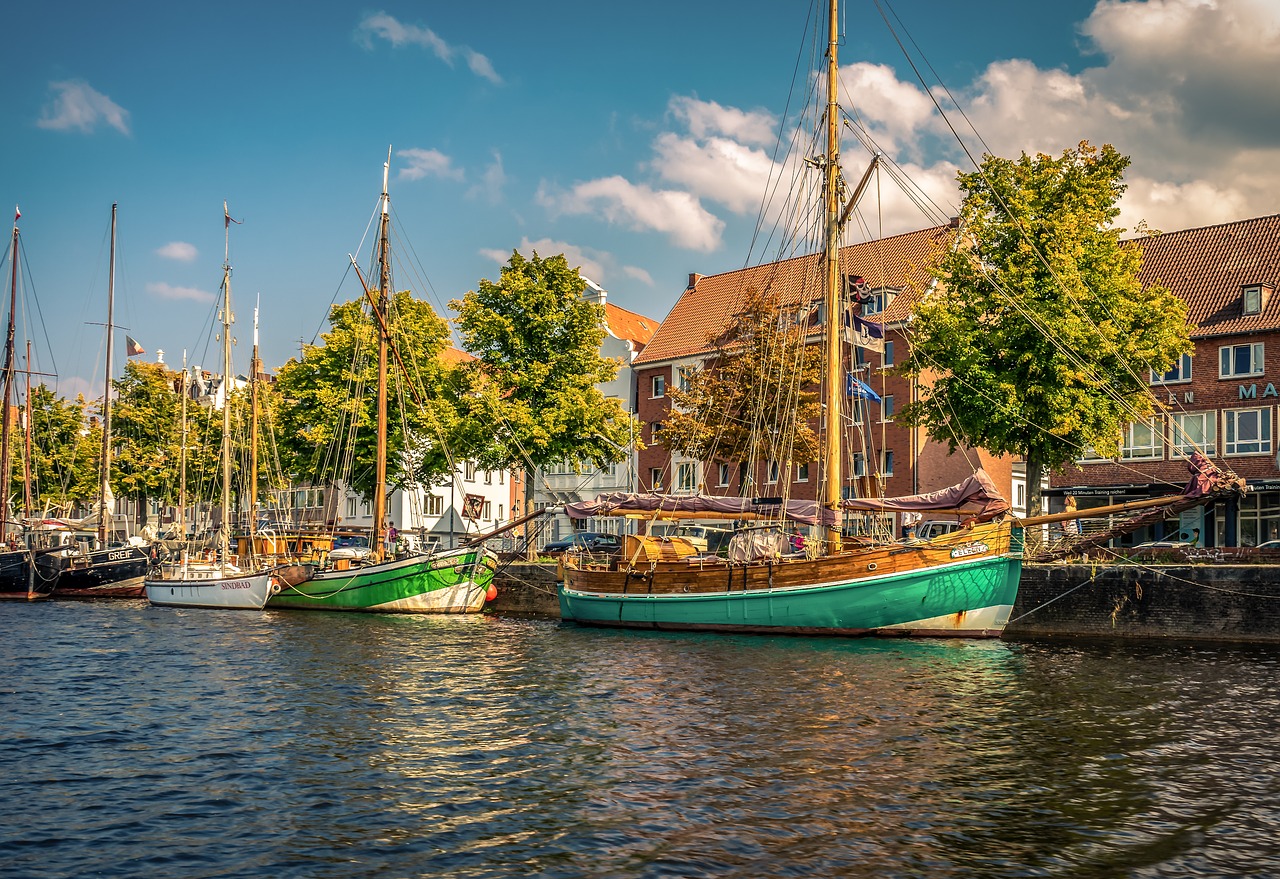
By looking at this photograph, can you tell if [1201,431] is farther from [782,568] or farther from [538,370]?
[538,370]

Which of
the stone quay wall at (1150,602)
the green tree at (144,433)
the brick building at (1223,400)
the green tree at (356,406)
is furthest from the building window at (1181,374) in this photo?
the green tree at (144,433)

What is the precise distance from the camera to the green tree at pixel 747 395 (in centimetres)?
5141

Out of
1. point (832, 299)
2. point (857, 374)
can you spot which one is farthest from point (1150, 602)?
point (857, 374)

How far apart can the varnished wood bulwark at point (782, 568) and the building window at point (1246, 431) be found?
1035 inches

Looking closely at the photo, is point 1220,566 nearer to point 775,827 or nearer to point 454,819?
point 775,827

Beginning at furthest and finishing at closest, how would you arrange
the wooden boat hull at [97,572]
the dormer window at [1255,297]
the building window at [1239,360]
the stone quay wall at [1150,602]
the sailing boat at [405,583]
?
the wooden boat hull at [97,572] → the dormer window at [1255,297] → the building window at [1239,360] → the sailing boat at [405,583] → the stone quay wall at [1150,602]

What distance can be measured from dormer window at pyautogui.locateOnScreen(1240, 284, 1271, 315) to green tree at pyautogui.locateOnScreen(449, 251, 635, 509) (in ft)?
97.8

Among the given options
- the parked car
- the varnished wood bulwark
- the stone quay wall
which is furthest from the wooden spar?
the parked car

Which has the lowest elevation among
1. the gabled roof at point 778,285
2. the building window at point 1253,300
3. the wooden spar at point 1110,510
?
the wooden spar at point 1110,510

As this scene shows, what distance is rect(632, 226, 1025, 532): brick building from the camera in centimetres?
5981

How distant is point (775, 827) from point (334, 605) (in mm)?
36263

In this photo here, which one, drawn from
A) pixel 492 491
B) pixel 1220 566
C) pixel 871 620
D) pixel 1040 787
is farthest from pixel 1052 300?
pixel 492 491

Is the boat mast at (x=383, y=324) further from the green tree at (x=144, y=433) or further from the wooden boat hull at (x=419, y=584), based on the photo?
the green tree at (x=144, y=433)

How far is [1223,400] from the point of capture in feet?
A: 174
